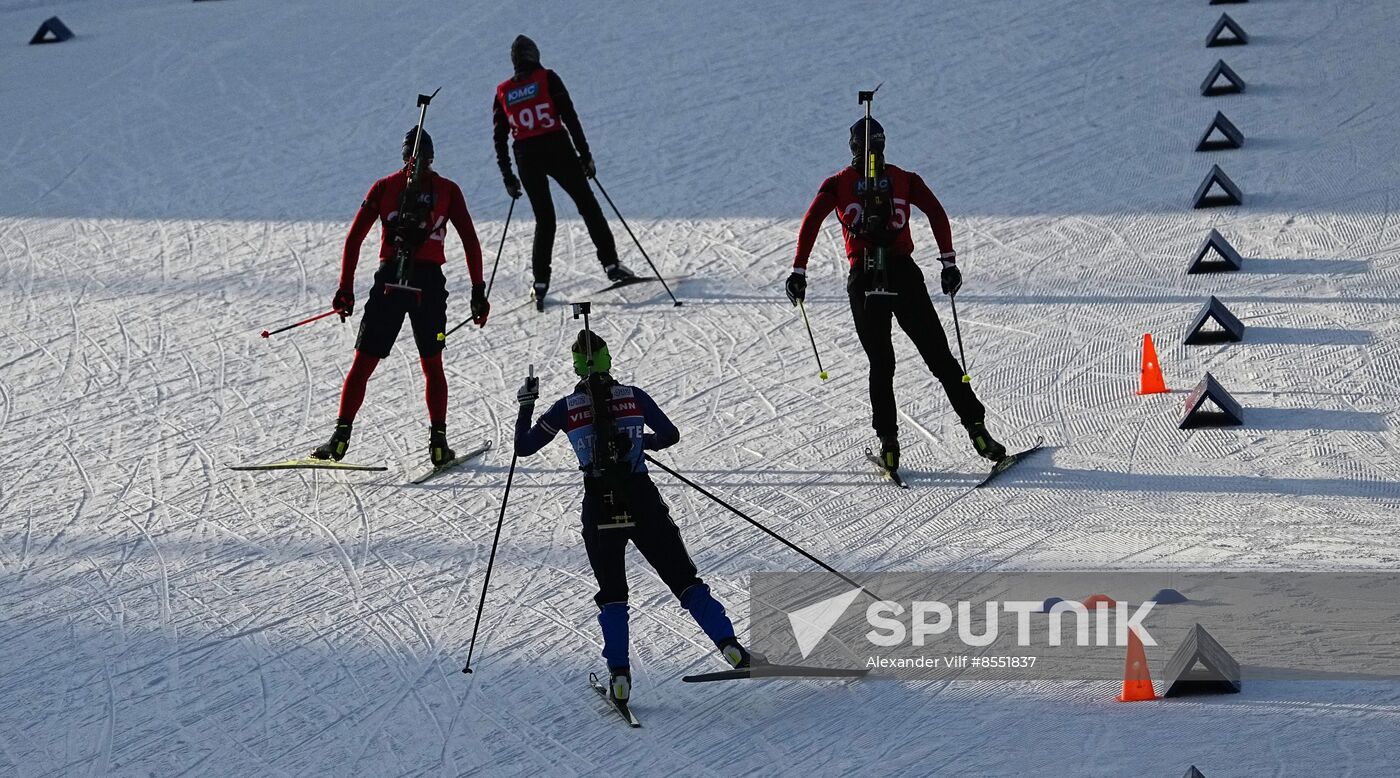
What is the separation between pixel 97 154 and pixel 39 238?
6.41 ft

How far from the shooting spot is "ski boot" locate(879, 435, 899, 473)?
7684 mm

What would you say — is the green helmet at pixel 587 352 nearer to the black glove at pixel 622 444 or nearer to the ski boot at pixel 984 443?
the black glove at pixel 622 444

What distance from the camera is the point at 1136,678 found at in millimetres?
5781

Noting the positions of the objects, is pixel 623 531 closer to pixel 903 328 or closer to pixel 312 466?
pixel 903 328

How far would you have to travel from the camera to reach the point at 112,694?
6.41 meters

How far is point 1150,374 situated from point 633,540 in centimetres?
360

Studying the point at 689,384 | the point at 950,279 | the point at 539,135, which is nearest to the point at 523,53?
the point at 539,135

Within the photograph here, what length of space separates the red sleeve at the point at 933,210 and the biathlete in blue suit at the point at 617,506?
6.38 feet

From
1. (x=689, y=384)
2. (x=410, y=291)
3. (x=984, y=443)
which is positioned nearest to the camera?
(x=984, y=443)

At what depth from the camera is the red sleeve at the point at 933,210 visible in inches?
287

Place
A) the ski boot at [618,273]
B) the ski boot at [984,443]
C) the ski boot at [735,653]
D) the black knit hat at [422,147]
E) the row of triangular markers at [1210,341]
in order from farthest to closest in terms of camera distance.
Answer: the ski boot at [618,273] < the black knit hat at [422,147] < the ski boot at [984,443] < the ski boot at [735,653] < the row of triangular markers at [1210,341]

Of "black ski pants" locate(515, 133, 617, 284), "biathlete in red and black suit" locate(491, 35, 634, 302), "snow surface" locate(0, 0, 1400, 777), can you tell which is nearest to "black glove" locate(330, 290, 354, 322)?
"snow surface" locate(0, 0, 1400, 777)

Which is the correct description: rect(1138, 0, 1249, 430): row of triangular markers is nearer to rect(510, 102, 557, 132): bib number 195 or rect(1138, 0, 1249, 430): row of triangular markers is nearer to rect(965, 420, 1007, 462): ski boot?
rect(965, 420, 1007, 462): ski boot

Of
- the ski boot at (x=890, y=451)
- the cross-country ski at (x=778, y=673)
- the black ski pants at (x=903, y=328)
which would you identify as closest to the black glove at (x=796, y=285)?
the black ski pants at (x=903, y=328)
